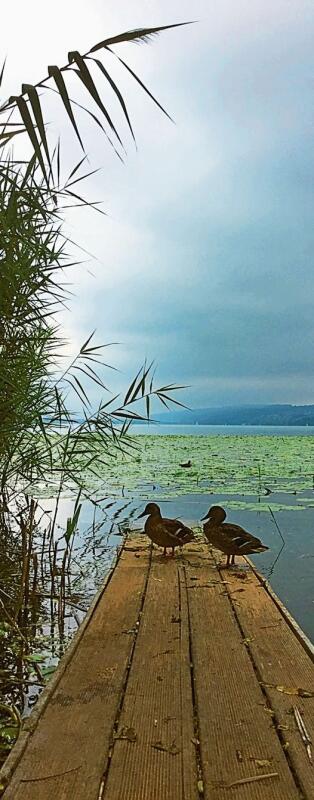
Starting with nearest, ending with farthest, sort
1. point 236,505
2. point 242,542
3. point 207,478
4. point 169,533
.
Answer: point 242,542 < point 169,533 < point 236,505 < point 207,478

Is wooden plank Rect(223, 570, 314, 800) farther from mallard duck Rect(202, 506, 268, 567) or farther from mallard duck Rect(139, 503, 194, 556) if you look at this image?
mallard duck Rect(139, 503, 194, 556)

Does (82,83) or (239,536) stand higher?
(82,83)

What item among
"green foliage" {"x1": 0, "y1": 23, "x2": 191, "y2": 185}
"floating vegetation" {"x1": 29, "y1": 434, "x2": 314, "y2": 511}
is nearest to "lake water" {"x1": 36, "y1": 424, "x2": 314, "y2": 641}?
"floating vegetation" {"x1": 29, "y1": 434, "x2": 314, "y2": 511}

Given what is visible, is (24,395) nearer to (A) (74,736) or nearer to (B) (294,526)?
(A) (74,736)

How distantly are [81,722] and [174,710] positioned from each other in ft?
1.17

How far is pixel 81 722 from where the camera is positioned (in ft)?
7.80

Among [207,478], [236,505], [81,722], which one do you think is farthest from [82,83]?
[207,478]

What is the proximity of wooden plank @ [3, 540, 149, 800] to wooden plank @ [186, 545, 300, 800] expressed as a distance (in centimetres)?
34

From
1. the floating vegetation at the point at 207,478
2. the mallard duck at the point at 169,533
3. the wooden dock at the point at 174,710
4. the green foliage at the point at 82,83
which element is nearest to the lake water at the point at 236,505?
the floating vegetation at the point at 207,478

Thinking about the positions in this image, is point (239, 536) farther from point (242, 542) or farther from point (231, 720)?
point (231, 720)

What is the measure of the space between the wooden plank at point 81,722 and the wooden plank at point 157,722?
0.18 ft

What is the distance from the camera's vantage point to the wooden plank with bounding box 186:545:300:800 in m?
1.95

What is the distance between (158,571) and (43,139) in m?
3.94

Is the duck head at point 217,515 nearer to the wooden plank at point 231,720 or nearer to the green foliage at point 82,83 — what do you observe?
the wooden plank at point 231,720
